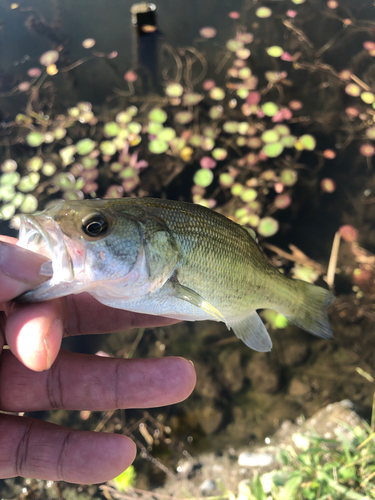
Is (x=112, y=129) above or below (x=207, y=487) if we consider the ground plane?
above

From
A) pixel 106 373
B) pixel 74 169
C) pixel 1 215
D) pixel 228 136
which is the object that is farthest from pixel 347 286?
pixel 1 215

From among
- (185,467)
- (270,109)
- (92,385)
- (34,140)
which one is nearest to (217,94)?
(270,109)

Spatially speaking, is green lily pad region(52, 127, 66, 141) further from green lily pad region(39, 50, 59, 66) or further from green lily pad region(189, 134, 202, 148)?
green lily pad region(189, 134, 202, 148)

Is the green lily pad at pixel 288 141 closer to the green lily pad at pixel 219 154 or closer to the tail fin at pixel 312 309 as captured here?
the green lily pad at pixel 219 154

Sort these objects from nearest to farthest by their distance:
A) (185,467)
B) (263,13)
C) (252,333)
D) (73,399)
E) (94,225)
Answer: (94,225), (73,399), (252,333), (185,467), (263,13)

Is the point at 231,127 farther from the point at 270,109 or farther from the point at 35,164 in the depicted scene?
the point at 35,164

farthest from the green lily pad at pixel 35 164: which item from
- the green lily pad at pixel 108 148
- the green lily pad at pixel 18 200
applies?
the green lily pad at pixel 108 148
